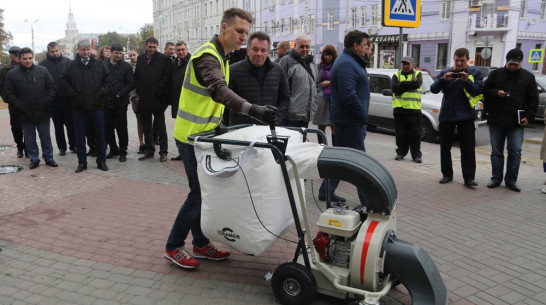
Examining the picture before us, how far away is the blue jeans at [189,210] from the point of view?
12.5 feet

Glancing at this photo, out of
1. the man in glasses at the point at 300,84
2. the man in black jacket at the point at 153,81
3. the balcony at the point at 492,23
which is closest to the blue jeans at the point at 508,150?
the man in glasses at the point at 300,84

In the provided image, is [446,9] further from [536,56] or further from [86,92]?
[86,92]

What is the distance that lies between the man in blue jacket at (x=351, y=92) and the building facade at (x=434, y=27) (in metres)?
20.2

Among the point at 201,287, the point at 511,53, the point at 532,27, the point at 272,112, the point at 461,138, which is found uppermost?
the point at 532,27

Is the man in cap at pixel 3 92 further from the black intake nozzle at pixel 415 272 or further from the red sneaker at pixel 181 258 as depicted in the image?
the black intake nozzle at pixel 415 272

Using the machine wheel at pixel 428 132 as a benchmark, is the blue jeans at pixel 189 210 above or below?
above

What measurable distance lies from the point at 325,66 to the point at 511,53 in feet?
8.96

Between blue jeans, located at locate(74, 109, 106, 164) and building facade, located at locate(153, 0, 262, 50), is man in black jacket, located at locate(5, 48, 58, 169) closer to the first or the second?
blue jeans, located at locate(74, 109, 106, 164)

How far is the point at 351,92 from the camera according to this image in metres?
5.32

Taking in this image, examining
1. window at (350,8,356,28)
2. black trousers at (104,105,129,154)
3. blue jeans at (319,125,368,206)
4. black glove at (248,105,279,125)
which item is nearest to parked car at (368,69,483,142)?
blue jeans at (319,125,368,206)

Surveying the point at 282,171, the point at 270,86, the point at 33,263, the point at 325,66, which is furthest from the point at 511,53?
the point at 33,263

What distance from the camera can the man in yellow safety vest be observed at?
11.1 ft

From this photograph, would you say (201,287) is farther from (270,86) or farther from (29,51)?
(29,51)

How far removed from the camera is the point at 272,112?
2.99 meters
